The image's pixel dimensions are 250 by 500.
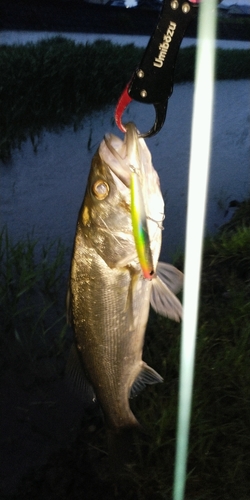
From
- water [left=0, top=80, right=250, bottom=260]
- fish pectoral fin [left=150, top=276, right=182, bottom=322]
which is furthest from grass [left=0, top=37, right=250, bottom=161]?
fish pectoral fin [left=150, top=276, right=182, bottom=322]

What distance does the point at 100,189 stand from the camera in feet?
3.43

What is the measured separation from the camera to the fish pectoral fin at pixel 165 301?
108 centimetres

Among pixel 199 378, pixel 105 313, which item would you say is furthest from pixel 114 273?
pixel 199 378

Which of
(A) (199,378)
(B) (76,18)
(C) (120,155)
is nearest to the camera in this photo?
(C) (120,155)

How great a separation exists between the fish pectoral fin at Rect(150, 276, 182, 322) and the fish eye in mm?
199

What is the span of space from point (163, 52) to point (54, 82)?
526cm

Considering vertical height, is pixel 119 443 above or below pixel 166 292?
below

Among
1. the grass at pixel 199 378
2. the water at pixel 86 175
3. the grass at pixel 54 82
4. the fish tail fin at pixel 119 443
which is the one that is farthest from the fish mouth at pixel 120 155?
the grass at pixel 54 82

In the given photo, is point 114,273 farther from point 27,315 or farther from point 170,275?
point 27,315

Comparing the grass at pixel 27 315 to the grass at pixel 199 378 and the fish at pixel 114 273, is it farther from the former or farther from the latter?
the fish at pixel 114 273

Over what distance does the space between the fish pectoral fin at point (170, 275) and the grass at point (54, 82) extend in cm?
427

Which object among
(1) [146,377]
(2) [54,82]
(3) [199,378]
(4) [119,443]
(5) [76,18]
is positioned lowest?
(3) [199,378]

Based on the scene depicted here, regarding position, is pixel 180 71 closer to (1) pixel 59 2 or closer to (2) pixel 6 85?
(1) pixel 59 2

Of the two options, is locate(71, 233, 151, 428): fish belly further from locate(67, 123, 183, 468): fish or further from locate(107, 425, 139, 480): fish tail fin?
locate(107, 425, 139, 480): fish tail fin
